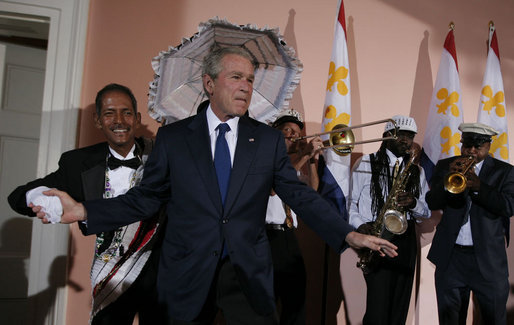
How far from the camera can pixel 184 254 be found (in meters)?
2.32

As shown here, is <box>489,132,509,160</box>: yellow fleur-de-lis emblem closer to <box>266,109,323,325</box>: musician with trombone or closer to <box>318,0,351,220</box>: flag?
<box>318,0,351,220</box>: flag

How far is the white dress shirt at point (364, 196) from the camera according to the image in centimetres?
414

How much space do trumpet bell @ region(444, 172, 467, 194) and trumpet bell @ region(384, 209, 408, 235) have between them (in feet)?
1.57

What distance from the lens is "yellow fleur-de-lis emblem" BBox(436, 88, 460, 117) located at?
197 inches

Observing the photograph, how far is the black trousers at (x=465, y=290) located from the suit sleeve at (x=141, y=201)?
107 inches

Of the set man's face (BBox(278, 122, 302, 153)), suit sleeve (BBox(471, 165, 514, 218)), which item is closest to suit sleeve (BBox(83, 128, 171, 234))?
man's face (BBox(278, 122, 302, 153))

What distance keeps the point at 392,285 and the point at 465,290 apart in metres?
0.64

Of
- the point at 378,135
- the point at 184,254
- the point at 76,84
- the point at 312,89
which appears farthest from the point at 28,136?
the point at 378,135

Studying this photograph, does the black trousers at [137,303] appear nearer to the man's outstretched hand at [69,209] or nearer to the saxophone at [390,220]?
the man's outstretched hand at [69,209]

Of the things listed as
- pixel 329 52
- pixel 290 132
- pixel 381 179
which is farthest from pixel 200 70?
pixel 329 52

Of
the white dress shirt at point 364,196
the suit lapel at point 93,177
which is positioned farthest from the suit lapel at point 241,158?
the white dress shirt at point 364,196

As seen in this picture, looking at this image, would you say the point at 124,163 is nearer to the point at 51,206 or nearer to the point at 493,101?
the point at 51,206

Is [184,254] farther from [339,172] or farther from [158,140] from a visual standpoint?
[339,172]

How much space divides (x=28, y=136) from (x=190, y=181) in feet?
10.5
